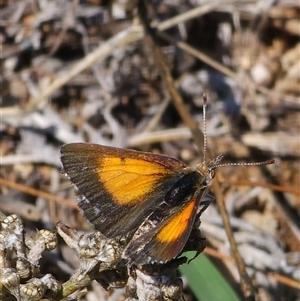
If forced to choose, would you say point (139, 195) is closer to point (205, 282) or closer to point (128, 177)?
point (128, 177)

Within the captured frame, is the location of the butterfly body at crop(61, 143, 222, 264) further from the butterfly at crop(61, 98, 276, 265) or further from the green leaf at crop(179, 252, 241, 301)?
the green leaf at crop(179, 252, 241, 301)

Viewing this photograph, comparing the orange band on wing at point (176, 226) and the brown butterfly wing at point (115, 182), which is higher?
the brown butterfly wing at point (115, 182)

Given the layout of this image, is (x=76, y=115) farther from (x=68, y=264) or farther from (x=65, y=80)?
(x=68, y=264)

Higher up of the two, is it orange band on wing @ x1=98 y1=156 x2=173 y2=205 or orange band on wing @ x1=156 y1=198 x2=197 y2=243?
orange band on wing @ x1=98 y1=156 x2=173 y2=205

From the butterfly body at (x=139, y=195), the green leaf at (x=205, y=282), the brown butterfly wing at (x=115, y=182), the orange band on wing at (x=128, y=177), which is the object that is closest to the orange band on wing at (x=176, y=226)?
the butterfly body at (x=139, y=195)

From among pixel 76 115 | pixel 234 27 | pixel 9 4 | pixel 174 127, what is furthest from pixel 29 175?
pixel 234 27

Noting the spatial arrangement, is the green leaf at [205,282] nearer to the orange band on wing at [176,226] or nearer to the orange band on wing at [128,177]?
the orange band on wing at [128,177]

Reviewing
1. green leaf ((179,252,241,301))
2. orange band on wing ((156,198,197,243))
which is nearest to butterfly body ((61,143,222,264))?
orange band on wing ((156,198,197,243))
